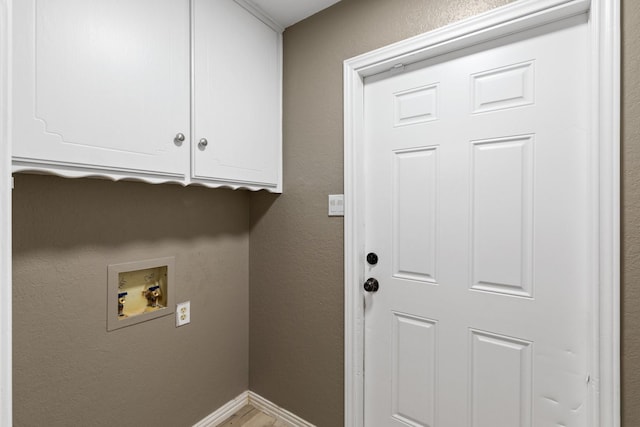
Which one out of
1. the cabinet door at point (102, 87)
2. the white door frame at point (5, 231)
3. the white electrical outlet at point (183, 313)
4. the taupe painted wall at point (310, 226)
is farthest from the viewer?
the white electrical outlet at point (183, 313)

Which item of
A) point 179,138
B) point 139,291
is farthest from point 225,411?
point 179,138

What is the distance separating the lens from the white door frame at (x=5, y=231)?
1.98ft

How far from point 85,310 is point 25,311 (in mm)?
185

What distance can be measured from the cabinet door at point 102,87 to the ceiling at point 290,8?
1.44 feet

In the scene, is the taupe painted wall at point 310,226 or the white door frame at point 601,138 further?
the taupe painted wall at point 310,226

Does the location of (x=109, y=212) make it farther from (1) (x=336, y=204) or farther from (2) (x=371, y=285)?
(2) (x=371, y=285)

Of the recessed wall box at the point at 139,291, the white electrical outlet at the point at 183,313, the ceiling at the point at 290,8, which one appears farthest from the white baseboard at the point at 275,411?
the ceiling at the point at 290,8

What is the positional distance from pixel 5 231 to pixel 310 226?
122 cm

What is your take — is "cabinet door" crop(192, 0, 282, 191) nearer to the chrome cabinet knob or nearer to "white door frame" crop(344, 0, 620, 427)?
the chrome cabinet knob

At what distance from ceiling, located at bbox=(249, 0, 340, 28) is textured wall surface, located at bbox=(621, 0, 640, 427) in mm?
1185

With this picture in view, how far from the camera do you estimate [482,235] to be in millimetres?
1256

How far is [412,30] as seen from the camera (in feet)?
4.42

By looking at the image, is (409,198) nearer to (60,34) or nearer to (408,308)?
(408,308)

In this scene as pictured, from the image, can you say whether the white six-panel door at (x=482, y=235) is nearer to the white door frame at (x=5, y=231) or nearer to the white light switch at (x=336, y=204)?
→ the white light switch at (x=336, y=204)
